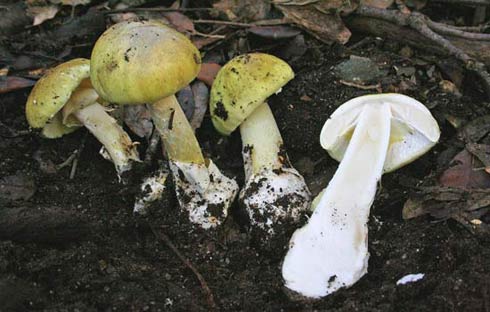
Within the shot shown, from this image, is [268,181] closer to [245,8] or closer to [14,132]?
[245,8]

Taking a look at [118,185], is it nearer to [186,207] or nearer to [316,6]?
[186,207]

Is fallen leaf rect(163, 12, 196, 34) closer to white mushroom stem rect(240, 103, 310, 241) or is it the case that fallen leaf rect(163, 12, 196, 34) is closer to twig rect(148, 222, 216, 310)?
white mushroom stem rect(240, 103, 310, 241)

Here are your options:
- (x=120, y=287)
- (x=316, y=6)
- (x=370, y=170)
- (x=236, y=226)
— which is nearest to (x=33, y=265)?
(x=120, y=287)

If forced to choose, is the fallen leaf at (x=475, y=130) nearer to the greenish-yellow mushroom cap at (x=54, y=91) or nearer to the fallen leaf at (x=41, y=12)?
the greenish-yellow mushroom cap at (x=54, y=91)

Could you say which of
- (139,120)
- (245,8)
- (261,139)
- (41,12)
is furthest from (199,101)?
(41,12)

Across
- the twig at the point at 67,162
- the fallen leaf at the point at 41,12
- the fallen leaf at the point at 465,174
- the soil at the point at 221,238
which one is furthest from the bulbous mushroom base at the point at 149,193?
the fallen leaf at the point at 41,12
